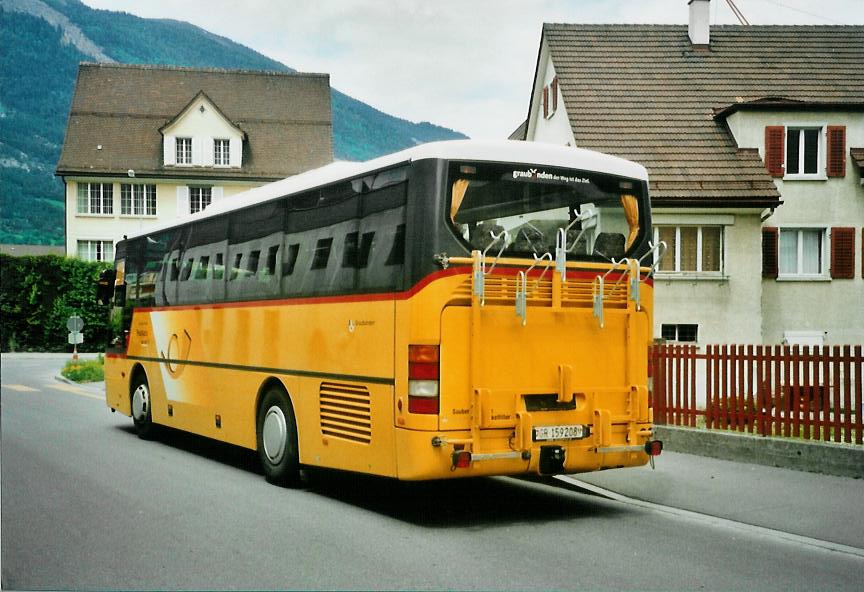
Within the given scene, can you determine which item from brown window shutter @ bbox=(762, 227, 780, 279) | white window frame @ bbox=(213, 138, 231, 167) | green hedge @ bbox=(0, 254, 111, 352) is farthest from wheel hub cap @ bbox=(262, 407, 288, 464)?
white window frame @ bbox=(213, 138, 231, 167)

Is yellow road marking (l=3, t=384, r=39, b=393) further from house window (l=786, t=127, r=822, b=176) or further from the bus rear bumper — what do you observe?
house window (l=786, t=127, r=822, b=176)

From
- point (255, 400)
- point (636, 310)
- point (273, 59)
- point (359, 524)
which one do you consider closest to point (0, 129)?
point (273, 59)

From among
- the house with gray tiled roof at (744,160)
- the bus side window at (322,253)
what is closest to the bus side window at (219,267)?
the bus side window at (322,253)

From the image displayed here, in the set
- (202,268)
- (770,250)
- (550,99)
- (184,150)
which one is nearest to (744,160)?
(770,250)

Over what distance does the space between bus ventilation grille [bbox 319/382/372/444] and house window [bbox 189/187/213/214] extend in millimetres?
48547

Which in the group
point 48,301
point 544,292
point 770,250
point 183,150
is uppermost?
point 183,150

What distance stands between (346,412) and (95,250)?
48590mm

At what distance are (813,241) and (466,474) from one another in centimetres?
2297

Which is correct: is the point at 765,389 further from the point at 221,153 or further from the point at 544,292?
the point at 221,153

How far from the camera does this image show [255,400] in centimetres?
1159

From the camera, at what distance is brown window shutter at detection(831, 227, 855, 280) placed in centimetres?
2781

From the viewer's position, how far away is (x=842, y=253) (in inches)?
1099

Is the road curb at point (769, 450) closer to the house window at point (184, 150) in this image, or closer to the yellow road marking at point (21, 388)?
the yellow road marking at point (21, 388)

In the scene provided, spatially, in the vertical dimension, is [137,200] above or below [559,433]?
above
